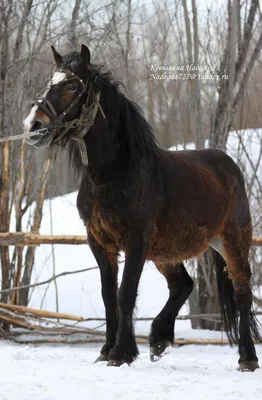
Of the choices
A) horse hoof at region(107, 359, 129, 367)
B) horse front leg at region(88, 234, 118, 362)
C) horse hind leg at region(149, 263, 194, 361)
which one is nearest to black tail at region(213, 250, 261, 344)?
horse hind leg at region(149, 263, 194, 361)

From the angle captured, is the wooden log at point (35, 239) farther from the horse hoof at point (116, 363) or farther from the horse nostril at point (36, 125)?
the horse nostril at point (36, 125)

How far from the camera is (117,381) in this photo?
3.71 metres

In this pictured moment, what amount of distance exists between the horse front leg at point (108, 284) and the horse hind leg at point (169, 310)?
595 millimetres

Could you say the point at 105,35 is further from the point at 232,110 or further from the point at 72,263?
the point at 72,263

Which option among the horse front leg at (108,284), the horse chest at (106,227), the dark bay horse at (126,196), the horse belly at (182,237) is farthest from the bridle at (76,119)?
the horse belly at (182,237)

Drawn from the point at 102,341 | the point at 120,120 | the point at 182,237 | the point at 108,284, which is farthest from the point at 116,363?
the point at 102,341

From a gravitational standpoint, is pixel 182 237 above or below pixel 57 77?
below

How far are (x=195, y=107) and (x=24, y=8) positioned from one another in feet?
8.88

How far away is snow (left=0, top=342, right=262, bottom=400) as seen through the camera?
3.36 metres

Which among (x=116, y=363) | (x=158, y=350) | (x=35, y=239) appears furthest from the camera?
(x=35, y=239)

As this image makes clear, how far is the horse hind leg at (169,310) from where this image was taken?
550 centimetres

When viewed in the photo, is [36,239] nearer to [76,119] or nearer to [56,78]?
[76,119]

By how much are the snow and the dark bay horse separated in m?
0.42

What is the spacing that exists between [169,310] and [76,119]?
82.9 inches
